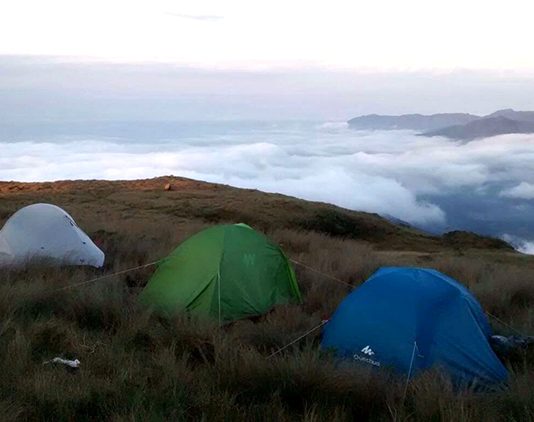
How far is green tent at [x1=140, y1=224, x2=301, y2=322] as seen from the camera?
8.34 meters

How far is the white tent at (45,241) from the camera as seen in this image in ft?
34.9

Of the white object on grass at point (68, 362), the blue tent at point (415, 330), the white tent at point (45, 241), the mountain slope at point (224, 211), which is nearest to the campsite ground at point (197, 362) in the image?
the white object on grass at point (68, 362)

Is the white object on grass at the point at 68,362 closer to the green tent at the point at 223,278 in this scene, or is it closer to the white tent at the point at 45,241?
the green tent at the point at 223,278

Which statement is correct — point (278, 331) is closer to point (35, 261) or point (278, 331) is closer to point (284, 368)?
point (284, 368)

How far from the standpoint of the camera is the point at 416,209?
324 ft

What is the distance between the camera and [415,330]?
6.39 meters

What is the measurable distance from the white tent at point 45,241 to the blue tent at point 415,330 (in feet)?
17.1

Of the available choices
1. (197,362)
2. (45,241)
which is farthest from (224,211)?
(197,362)

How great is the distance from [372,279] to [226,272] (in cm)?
210

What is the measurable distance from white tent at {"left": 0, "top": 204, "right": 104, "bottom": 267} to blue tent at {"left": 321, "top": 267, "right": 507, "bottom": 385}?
17.1 feet

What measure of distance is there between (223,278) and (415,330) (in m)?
2.81

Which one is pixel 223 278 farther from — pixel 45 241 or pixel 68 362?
pixel 45 241

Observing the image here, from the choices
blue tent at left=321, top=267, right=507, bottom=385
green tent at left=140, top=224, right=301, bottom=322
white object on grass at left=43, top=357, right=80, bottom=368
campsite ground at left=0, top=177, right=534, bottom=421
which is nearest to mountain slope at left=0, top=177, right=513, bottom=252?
campsite ground at left=0, top=177, right=534, bottom=421

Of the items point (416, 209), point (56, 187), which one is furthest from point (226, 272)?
point (416, 209)
